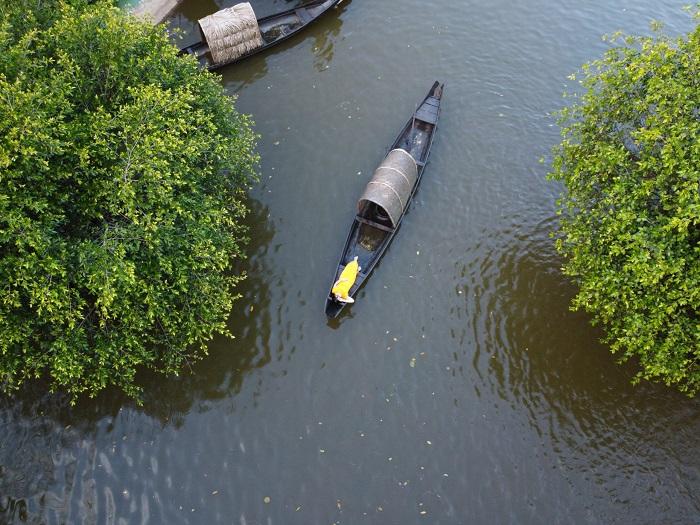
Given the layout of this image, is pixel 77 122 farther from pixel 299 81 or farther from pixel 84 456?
pixel 299 81

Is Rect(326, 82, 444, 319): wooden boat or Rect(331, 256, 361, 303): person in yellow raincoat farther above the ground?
Rect(326, 82, 444, 319): wooden boat

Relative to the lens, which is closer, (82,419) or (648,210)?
(648,210)

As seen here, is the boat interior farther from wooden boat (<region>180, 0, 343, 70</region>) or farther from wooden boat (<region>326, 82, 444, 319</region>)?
wooden boat (<region>326, 82, 444, 319</region>)

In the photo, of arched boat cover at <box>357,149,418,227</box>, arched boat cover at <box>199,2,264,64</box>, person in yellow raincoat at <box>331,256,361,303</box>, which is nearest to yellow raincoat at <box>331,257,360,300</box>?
person in yellow raincoat at <box>331,256,361,303</box>

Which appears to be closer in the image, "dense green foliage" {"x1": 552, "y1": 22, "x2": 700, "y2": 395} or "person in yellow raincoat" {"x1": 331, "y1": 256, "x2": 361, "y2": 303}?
"dense green foliage" {"x1": 552, "y1": 22, "x2": 700, "y2": 395}

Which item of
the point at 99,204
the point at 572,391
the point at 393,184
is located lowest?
the point at 572,391

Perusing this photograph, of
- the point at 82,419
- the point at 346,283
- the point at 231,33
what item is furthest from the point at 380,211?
the point at 82,419

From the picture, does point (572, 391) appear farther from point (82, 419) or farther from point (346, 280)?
point (82, 419)
